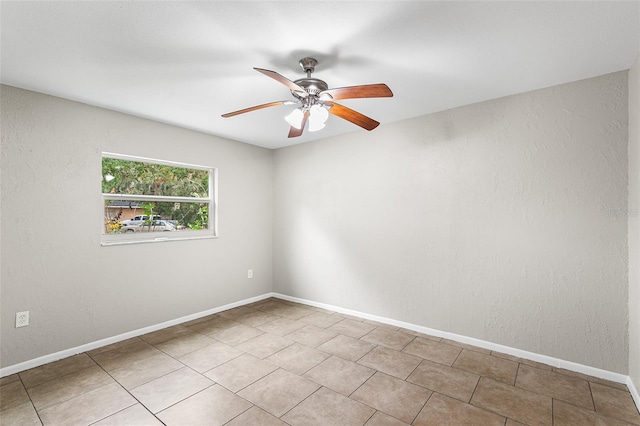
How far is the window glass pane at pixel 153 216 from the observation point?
3188 millimetres

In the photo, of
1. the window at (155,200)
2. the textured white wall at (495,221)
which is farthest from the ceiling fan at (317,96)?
the window at (155,200)

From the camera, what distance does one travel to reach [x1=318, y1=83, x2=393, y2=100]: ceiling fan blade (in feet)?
6.20

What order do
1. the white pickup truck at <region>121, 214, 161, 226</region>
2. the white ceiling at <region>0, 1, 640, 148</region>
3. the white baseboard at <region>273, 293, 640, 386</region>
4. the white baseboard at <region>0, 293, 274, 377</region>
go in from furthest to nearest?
1. the white pickup truck at <region>121, 214, 161, 226</region>
2. the white baseboard at <region>0, 293, 274, 377</region>
3. the white baseboard at <region>273, 293, 640, 386</region>
4. the white ceiling at <region>0, 1, 640, 148</region>

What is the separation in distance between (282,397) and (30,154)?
2.83 meters

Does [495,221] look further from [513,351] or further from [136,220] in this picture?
[136,220]

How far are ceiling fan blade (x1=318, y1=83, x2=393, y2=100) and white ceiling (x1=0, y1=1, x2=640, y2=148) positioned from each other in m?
0.25

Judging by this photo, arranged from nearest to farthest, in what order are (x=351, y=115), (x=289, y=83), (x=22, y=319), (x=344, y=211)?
1. (x=289, y=83)
2. (x=351, y=115)
3. (x=22, y=319)
4. (x=344, y=211)

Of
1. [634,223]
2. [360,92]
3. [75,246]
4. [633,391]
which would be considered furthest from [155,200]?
[633,391]

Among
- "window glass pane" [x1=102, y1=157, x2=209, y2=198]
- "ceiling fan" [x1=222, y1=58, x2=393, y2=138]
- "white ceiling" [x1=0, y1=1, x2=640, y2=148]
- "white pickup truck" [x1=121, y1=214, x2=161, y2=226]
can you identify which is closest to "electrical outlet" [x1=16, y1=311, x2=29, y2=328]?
"white pickup truck" [x1=121, y1=214, x2=161, y2=226]

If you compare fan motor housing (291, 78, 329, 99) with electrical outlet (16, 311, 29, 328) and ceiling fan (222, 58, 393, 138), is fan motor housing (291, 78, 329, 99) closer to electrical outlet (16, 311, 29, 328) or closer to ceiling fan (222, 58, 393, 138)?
ceiling fan (222, 58, 393, 138)

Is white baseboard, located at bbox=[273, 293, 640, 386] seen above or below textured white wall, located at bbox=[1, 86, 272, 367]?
below

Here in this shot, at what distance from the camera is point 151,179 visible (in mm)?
3477

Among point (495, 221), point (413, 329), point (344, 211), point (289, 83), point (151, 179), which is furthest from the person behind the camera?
point (344, 211)

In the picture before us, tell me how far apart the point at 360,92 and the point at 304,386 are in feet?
6.93
